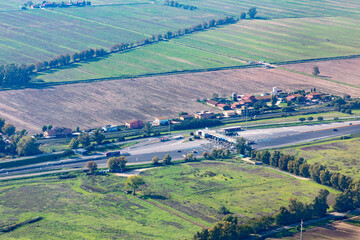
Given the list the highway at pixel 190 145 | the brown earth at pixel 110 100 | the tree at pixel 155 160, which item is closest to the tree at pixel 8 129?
the brown earth at pixel 110 100

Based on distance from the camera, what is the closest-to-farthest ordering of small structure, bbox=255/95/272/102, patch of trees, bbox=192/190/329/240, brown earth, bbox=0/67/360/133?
patch of trees, bbox=192/190/329/240, brown earth, bbox=0/67/360/133, small structure, bbox=255/95/272/102

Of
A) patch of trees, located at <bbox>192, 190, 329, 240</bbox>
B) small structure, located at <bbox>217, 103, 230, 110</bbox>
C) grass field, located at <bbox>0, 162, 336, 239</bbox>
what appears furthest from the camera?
small structure, located at <bbox>217, 103, 230, 110</bbox>

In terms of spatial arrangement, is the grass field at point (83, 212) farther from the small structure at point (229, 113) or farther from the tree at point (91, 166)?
the small structure at point (229, 113)

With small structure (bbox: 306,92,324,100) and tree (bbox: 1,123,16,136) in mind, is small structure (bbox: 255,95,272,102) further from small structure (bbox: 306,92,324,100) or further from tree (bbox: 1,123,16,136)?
tree (bbox: 1,123,16,136)

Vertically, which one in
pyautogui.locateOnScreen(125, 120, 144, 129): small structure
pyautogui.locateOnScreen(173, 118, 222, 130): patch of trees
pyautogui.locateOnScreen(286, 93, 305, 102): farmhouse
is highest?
pyautogui.locateOnScreen(286, 93, 305, 102): farmhouse

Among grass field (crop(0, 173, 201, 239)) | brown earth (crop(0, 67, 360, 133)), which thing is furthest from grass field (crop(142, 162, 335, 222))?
brown earth (crop(0, 67, 360, 133))

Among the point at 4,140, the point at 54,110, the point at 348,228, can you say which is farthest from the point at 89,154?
the point at 348,228

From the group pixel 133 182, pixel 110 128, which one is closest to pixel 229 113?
pixel 110 128
